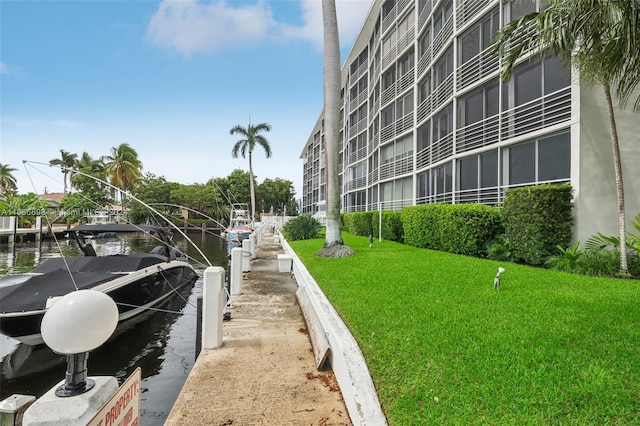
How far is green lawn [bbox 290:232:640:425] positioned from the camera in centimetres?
314

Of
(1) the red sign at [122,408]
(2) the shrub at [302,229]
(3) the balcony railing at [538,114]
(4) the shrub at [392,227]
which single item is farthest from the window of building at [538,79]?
(2) the shrub at [302,229]

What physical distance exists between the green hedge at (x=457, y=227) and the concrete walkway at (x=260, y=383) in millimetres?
7437

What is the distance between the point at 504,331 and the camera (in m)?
4.69

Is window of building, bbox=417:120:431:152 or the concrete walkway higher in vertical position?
window of building, bbox=417:120:431:152

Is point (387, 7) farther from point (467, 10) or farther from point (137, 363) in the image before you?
point (137, 363)

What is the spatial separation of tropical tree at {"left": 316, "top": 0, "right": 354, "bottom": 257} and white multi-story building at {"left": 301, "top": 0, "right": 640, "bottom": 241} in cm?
505

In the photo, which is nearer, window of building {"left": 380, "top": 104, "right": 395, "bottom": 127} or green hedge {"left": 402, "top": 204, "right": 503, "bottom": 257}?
green hedge {"left": 402, "top": 204, "right": 503, "bottom": 257}

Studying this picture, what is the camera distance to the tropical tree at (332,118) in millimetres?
12336

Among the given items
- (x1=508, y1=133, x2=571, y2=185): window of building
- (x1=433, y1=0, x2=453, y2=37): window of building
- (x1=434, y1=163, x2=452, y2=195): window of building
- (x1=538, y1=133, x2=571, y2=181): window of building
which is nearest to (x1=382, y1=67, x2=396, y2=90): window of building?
(x1=433, y1=0, x2=453, y2=37): window of building

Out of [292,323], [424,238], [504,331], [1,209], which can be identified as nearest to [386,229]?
A: [424,238]

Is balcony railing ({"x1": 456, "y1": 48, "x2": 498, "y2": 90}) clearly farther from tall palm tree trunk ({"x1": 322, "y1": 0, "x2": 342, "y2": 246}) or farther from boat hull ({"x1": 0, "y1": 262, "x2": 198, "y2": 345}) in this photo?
boat hull ({"x1": 0, "y1": 262, "x2": 198, "y2": 345})

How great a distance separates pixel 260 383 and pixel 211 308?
1623 millimetres

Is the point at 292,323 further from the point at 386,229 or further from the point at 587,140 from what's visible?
the point at 386,229

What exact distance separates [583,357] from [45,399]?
188 inches
